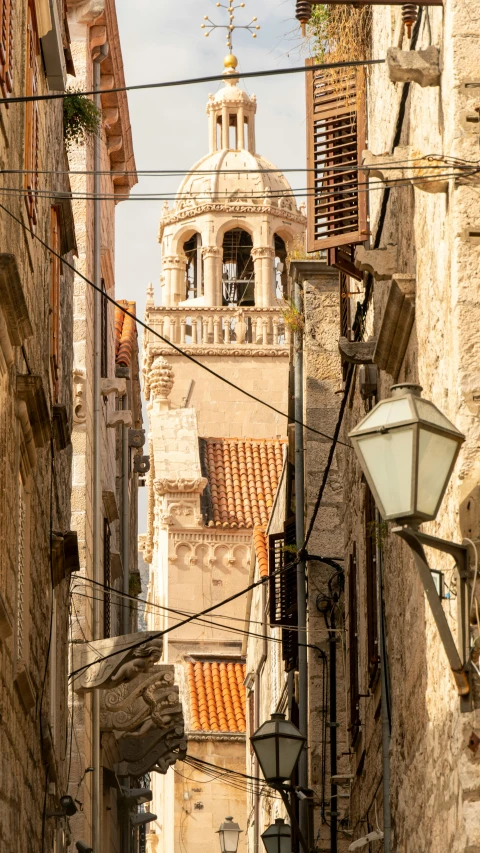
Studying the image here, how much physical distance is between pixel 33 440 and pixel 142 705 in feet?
31.1

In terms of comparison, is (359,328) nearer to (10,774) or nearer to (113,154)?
(10,774)

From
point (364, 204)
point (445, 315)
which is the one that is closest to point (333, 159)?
point (364, 204)

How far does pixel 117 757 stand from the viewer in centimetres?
2342

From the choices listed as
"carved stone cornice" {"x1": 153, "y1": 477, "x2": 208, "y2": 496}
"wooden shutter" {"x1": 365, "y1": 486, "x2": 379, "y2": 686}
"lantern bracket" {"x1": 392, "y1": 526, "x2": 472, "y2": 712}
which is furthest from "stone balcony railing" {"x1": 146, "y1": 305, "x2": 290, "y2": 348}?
"lantern bracket" {"x1": 392, "y1": 526, "x2": 472, "y2": 712}

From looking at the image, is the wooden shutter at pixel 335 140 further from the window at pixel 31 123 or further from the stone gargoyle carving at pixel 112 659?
the stone gargoyle carving at pixel 112 659

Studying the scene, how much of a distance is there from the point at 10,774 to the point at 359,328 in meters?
6.18

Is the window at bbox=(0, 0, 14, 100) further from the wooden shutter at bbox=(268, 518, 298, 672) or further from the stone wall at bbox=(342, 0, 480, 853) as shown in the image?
the wooden shutter at bbox=(268, 518, 298, 672)

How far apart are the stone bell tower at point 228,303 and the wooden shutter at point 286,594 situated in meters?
22.1

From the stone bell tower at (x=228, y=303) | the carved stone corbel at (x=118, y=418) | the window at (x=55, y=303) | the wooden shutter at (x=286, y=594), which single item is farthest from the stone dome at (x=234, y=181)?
the window at (x=55, y=303)

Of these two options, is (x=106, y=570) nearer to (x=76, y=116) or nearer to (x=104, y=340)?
(x=104, y=340)

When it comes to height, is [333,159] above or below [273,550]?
above

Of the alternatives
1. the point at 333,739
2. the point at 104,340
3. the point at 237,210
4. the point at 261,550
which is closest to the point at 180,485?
the point at 237,210

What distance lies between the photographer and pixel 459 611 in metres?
7.45

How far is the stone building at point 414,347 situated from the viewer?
803 cm
